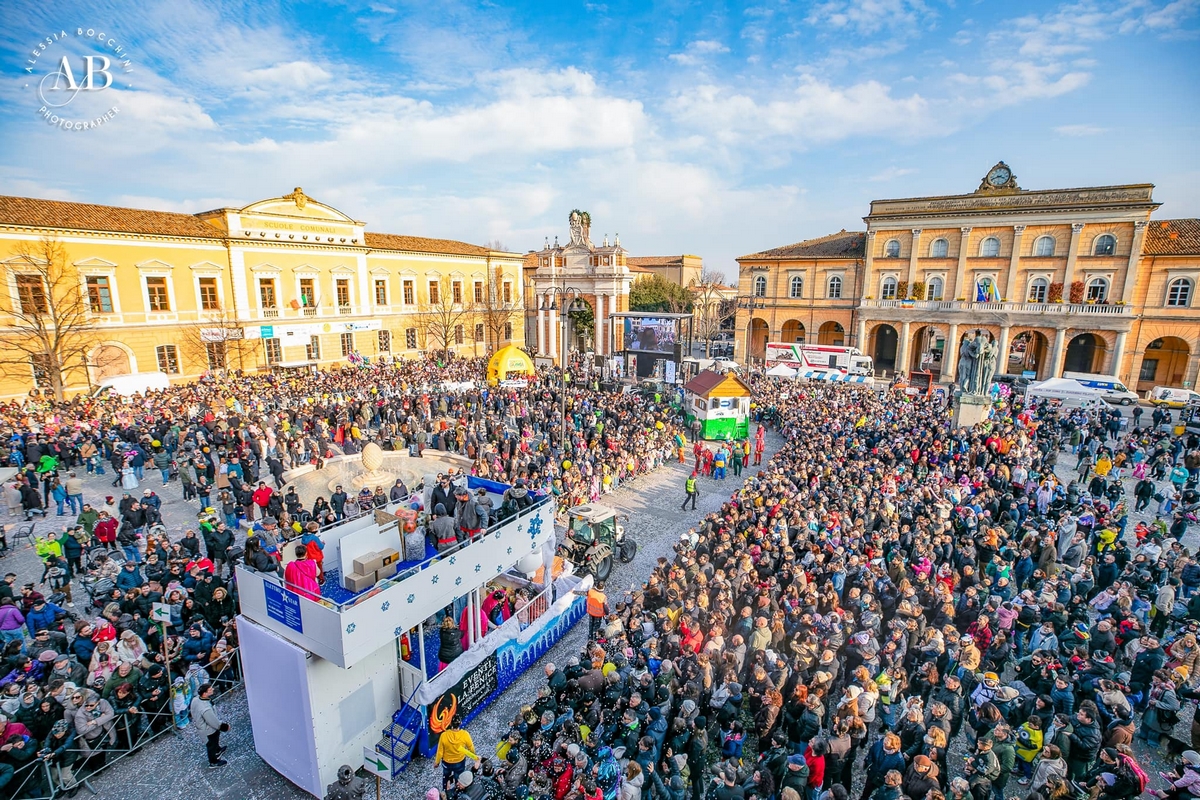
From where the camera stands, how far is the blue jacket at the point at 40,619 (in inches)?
333

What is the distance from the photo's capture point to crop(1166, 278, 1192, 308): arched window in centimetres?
3084

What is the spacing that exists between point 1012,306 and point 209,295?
4758 cm

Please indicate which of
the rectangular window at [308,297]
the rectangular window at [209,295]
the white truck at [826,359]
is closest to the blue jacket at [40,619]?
the rectangular window at [209,295]

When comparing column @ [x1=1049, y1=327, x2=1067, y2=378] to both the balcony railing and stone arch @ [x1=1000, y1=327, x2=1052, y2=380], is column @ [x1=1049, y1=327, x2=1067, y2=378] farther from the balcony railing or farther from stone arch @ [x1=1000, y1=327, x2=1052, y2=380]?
stone arch @ [x1=1000, y1=327, x2=1052, y2=380]

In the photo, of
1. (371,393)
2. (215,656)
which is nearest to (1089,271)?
(371,393)

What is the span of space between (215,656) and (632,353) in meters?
25.3

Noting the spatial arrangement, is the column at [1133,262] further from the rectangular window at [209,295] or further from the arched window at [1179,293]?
the rectangular window at [209,295]

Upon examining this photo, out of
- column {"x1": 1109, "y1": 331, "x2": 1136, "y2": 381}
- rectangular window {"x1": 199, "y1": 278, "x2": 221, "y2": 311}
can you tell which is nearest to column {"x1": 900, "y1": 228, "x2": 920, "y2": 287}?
column {"x1": 1109, "y1": 331, "x2": 1136, "y2": 381}

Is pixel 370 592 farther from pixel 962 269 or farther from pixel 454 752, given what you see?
pixel 962 269

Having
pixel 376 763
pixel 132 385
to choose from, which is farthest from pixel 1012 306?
pixel 132 385

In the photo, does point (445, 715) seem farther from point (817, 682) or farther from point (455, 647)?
point (817, 682)

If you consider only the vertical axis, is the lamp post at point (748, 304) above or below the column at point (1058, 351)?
above

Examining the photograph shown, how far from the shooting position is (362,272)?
37.0m

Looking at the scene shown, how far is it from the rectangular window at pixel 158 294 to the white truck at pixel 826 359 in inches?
1331
